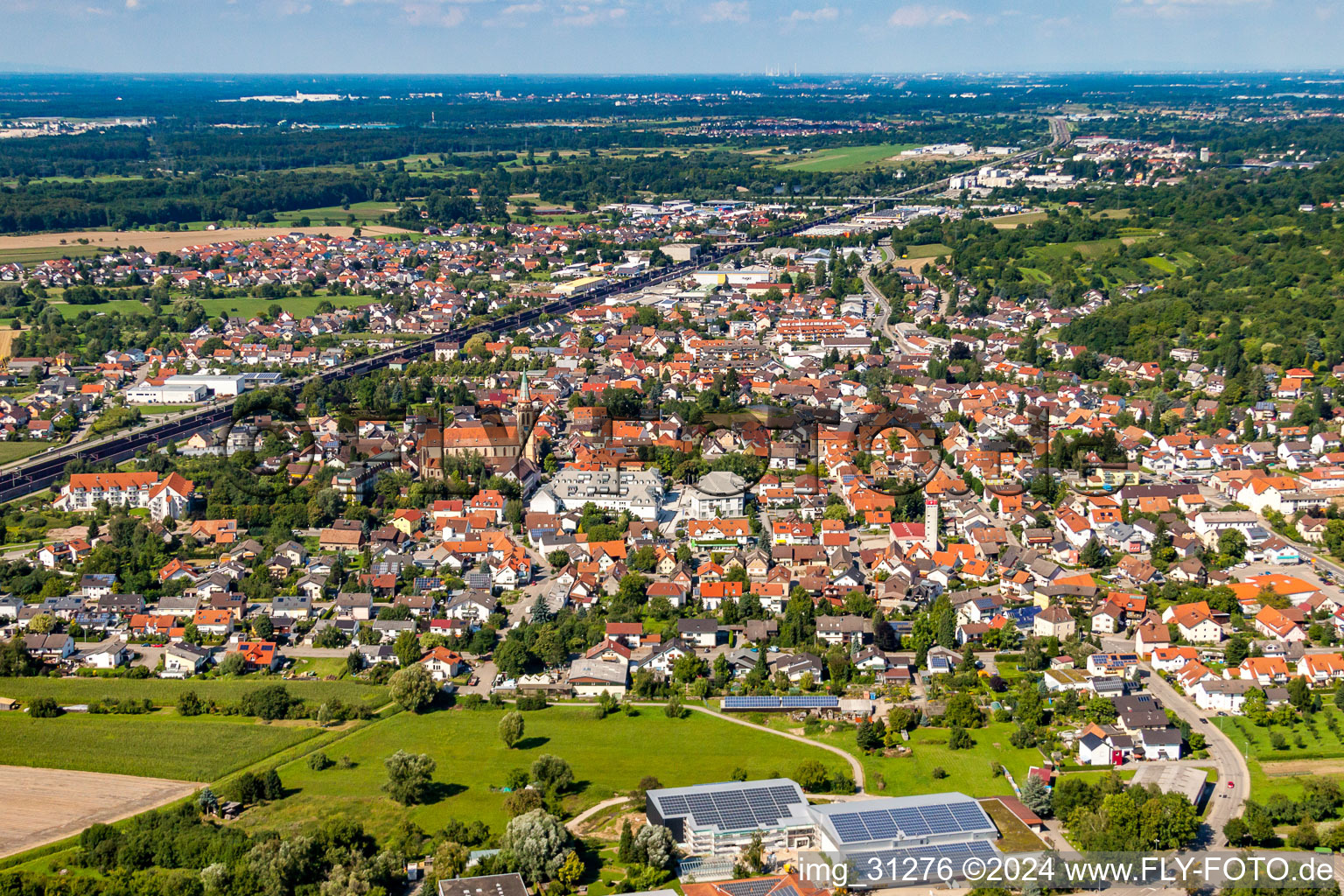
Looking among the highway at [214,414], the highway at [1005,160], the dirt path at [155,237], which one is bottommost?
the highway at [214,414]

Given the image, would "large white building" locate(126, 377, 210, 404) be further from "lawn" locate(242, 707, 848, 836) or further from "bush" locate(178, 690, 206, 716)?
"lawn" locate(242, 707, 848, 836)

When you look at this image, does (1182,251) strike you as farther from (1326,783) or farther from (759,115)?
(759,115)

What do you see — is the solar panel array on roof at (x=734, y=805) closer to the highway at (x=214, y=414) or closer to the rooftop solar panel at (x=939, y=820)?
the rooftop solar panel at (x=939, y=820)

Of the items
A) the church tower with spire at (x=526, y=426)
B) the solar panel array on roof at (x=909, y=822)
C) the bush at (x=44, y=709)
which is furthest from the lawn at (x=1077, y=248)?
the bush at (x=44, y=709)

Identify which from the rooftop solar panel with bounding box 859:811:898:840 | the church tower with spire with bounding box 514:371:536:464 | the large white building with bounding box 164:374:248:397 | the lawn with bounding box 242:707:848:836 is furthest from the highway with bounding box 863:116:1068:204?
the rooftop solar panel with bounding box 859:811:898:840

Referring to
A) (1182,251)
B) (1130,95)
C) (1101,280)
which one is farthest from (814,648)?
(1130,95)

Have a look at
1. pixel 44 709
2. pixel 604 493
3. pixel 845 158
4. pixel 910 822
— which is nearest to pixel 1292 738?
pixel 910 822

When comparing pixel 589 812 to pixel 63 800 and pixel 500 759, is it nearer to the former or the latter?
pixel 500 759
